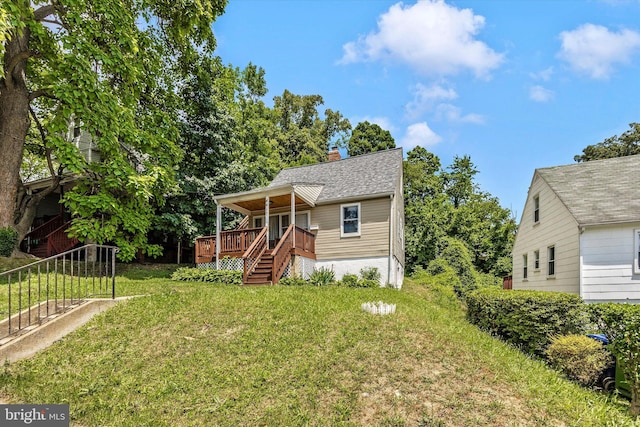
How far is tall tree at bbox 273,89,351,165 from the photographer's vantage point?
3591cm

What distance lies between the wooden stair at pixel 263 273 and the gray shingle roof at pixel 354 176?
390 cm

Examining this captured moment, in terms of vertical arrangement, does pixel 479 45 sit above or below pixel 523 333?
above

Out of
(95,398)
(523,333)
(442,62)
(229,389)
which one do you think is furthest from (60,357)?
(442,62)

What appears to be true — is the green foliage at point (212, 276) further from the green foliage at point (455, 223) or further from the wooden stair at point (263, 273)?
the green foliage at point (455, 223)

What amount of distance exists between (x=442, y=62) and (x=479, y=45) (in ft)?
7.06

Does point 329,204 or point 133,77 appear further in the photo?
point 329,204

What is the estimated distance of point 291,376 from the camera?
484cm

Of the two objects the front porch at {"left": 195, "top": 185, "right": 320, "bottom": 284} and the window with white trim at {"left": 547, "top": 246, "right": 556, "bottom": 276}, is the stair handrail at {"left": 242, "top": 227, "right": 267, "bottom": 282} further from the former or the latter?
the window with white trim at {"left": 547, "top": 246, "right": 556, "bottom": 276}

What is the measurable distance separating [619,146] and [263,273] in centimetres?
4354

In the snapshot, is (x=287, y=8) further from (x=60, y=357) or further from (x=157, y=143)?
(x=60, y=357)

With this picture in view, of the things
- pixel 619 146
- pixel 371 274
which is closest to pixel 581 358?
pixel 371 274

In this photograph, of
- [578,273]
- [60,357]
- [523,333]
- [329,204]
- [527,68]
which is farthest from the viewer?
[329,204]

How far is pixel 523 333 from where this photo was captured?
8273 millimetres

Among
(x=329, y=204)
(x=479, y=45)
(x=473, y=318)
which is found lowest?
(x=473, y=318)
